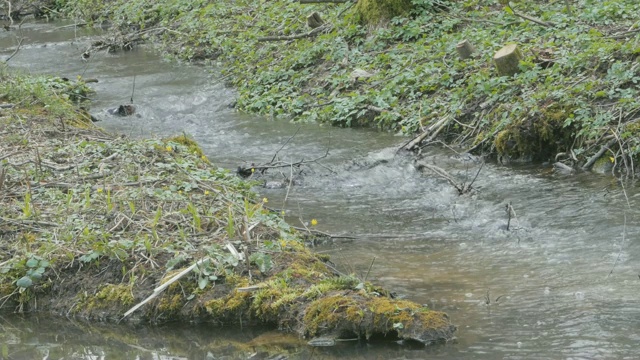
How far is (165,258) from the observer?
21.5 feet

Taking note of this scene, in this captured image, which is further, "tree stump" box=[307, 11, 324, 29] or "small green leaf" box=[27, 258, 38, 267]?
"tree stump" box=[307, 11, 324, 29]

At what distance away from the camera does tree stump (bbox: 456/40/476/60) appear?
12445 mm

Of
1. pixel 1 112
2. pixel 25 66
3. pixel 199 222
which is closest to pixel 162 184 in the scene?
pixel 199 222

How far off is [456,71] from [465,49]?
432mm

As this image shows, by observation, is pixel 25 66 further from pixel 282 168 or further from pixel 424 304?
pixel 424 304

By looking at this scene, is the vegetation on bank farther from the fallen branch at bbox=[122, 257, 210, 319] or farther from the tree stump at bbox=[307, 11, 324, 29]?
the fallen branch at bbox=[122, 257, 210, 319]

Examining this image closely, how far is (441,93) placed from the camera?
11992mm

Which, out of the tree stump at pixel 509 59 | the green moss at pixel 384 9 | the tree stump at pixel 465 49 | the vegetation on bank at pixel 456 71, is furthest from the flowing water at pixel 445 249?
the green moss at pixel 384 9

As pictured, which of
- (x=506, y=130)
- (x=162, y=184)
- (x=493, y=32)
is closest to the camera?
(x=162, y=184)

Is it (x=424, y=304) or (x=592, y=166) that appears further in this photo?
(x=592, y=166)

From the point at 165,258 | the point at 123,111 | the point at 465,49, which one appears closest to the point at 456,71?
the point at 465,49

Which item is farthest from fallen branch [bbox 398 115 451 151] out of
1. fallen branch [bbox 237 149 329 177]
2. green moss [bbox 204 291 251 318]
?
green moss [bbox 204 291 251 318]

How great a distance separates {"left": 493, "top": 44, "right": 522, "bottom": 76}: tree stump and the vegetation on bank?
0.12 metres

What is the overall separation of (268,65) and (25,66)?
5.61m
